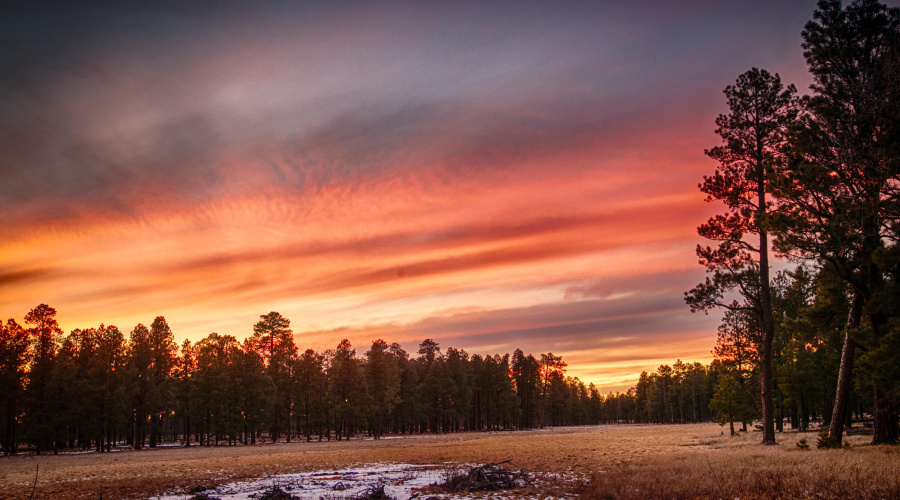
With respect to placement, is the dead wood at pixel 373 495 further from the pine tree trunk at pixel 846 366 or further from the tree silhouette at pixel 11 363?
the tree silhouette at pixel 11 363

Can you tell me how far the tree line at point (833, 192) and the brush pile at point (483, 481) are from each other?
1425 cm

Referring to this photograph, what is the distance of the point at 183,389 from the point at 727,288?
69959 mm

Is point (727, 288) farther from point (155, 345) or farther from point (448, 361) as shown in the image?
point (448, 361)

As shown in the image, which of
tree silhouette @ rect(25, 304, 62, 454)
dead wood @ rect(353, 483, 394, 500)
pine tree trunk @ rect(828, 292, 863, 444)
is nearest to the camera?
dead wood @ rect(353, 483, 394, 500)

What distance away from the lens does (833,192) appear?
60.2 feet

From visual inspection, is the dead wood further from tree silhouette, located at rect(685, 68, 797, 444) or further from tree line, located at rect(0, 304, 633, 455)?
tree line, located at rect(0, 304, 633, 455)

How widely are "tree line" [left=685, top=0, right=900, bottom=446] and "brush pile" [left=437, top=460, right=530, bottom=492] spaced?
14.2m

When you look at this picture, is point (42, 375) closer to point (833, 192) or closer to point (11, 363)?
point (11, 363)

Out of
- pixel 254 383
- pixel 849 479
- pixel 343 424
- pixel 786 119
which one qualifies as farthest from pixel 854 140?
pixel 343 424

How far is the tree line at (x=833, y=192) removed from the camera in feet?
56.8

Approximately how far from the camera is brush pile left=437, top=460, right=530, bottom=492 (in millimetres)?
16188

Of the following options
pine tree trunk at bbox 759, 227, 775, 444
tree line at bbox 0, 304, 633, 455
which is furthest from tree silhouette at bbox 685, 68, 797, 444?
tree line at bbox 0, 304, 633, 455

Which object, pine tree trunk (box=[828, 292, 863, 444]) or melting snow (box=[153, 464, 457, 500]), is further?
pine tree trunk (box=[828, 292, 863, 444])

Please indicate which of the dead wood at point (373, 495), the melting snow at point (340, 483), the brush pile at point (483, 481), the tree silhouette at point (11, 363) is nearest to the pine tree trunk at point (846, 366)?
the brush pile at point (483, 481)
